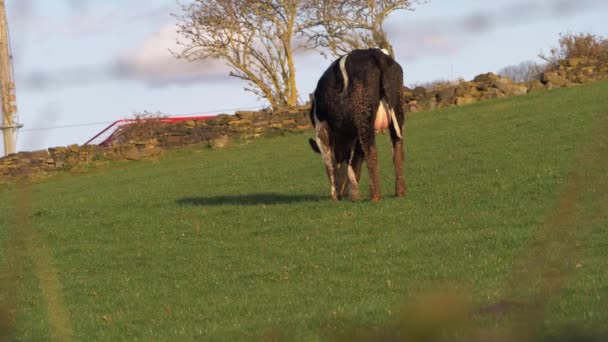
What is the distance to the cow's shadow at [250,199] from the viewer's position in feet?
59.1

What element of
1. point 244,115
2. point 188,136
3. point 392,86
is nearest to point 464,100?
point 244,115

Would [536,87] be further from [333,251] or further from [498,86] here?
[333,251]

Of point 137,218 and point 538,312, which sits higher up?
point 538,312

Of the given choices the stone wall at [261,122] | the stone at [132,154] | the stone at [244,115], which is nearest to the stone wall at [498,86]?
the stone wall at [261,122]

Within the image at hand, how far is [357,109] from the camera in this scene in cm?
1479

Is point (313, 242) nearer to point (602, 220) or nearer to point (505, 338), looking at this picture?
point (602, 220)

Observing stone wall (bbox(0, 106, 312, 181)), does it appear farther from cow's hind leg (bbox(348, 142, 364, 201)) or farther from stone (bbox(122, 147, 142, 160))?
cow's hind leg (bbox(348, 142, 364, 201))

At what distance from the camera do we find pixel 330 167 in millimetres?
15641

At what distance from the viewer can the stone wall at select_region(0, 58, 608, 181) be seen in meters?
36.1

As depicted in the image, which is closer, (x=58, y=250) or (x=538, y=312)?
(x=538, y=312)

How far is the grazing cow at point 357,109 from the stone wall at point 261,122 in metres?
21.0

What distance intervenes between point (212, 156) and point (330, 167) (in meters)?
18.1

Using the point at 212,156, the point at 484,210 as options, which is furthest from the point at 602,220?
the point at 212,156

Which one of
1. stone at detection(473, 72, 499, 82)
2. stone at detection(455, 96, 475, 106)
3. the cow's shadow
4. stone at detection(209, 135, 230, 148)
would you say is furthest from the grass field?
stone at detection(473, 72, 499, 82)
